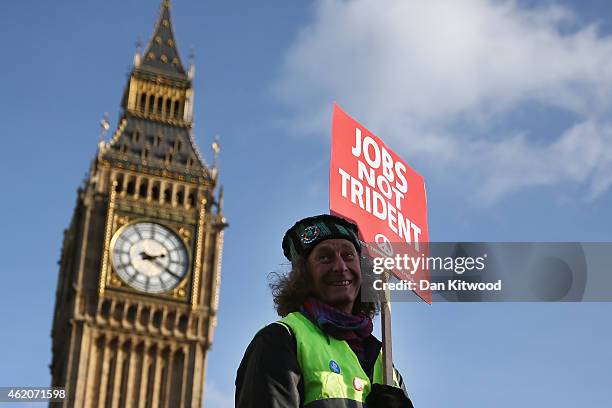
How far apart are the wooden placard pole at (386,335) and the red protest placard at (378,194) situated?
37 cm

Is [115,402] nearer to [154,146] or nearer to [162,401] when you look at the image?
[162,401]

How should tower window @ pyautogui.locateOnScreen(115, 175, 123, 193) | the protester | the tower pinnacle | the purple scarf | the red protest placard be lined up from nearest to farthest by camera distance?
the protester, the purple scarf, the red protest placard, tower window @ pyautogui.locateOnScreen(115, 175, 123, 193), the tower pinnacle

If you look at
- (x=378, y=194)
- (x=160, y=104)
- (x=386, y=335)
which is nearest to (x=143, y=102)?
(x=160, y=104)

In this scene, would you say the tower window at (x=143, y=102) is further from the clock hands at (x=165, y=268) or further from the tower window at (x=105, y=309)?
the tower window at (x=105, y=309)

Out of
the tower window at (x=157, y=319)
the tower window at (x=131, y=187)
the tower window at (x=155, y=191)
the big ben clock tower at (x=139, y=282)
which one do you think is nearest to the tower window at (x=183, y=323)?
the big ben clock tower at (x=139, y=282)

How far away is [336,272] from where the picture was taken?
221 inches

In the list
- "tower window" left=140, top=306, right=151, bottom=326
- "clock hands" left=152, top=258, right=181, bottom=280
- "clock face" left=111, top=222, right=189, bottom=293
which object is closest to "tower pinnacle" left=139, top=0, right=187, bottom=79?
"clock face" left=111, top=222, right=189, bottom=293

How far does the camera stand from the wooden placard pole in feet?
18.4

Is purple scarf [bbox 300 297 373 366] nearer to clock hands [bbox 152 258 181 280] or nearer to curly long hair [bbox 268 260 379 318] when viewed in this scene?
curly long hair [bbox 268 260 379 318]

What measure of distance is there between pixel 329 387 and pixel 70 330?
4229 centimetres

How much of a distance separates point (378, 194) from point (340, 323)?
1.50 metres

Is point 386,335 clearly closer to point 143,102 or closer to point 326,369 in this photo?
point 326,369

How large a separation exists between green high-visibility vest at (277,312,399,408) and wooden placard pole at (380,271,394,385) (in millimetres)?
176

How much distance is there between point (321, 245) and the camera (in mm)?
5695
